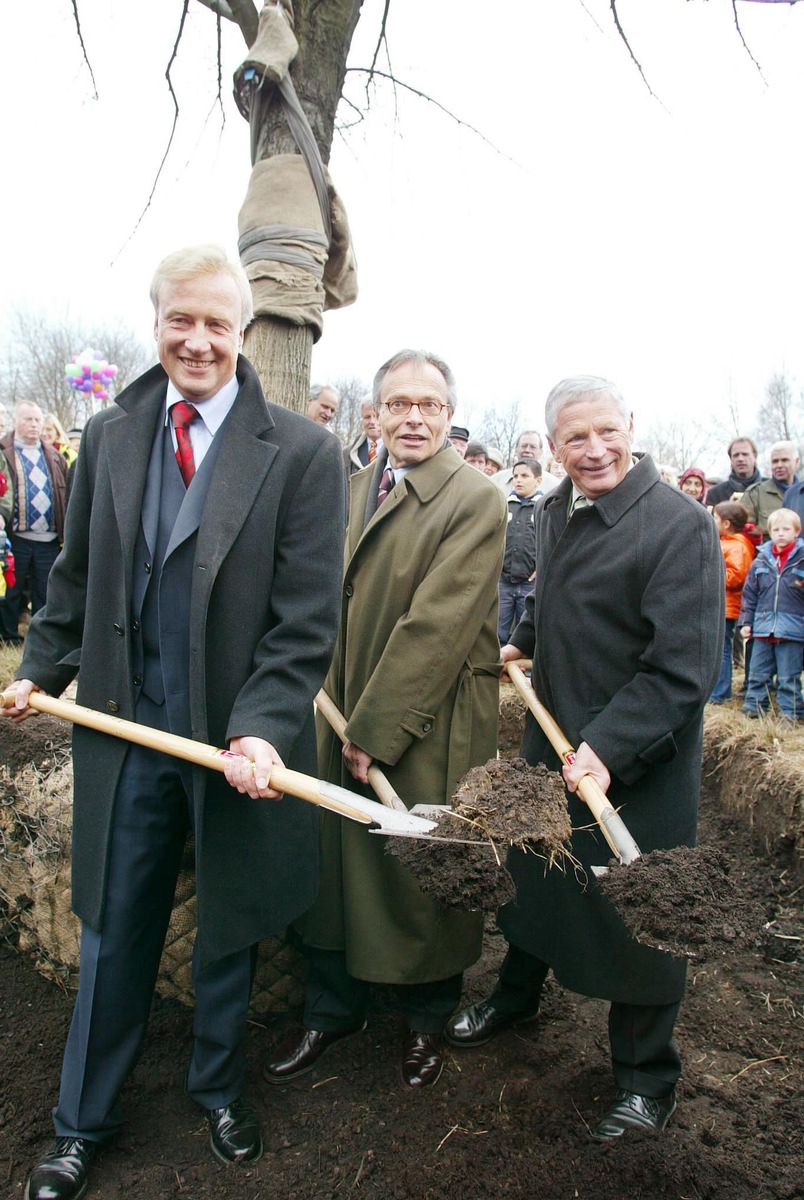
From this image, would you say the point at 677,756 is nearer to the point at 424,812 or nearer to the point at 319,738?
the point at 424,812

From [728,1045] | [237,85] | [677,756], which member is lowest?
[728,1045]

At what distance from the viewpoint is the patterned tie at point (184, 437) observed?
7.01ft

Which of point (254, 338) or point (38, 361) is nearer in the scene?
point (254, 338)

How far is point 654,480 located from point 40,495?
248 inches

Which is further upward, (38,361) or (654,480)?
(38,361)

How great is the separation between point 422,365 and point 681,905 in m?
1.74

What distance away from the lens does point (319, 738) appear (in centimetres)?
284

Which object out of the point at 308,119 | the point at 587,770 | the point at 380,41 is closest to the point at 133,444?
the point at 587,770

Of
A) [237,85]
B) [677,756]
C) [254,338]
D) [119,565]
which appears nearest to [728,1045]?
[677,756]

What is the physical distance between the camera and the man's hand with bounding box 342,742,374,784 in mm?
2600

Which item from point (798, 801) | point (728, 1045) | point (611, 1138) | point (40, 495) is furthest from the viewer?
point (40, 495)

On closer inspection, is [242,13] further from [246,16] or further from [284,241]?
[284,241]

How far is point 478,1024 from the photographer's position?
2766 mm

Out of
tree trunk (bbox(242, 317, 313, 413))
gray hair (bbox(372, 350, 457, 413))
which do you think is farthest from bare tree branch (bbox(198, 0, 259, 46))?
gray hair (bbox(372, 350, 457, 413))
